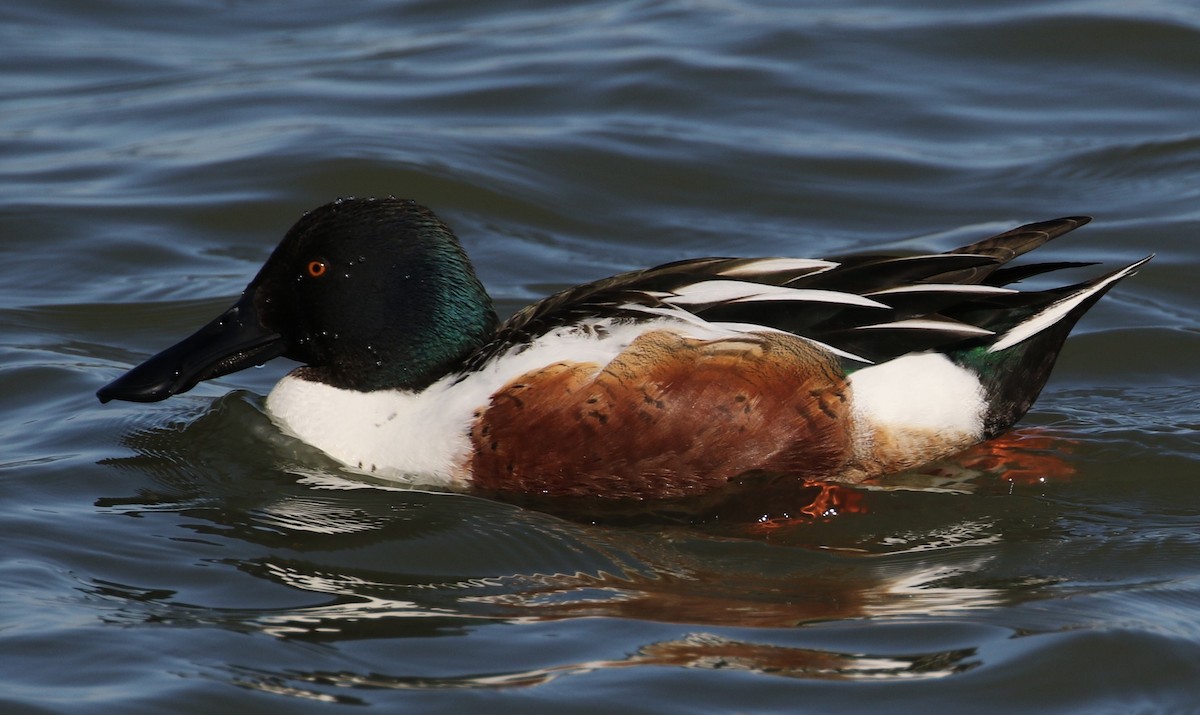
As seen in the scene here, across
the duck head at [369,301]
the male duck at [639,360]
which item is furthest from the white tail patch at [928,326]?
the duck head at [369,301]

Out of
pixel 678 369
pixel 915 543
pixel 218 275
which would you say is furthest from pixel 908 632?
pixel 218 275

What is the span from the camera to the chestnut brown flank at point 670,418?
4812 mm

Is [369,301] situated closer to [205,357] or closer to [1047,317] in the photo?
[205,357]

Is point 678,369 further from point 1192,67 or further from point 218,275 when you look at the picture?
point 1192,67

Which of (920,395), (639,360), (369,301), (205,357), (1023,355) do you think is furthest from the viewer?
(205,357)

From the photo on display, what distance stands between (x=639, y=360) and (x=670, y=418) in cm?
19

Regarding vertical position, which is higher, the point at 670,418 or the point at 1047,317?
the point at 1047,317

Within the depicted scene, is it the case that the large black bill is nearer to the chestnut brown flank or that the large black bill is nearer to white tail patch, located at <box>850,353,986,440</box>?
the chestnut brown flank

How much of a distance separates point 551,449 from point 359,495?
668 mm

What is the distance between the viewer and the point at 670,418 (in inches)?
190

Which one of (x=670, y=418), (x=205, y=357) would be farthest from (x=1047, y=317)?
(x=205, y=357)

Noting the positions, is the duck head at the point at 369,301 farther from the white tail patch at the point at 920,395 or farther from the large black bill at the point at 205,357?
the white tail patch at the point at 920,395

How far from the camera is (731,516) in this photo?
4918 mm

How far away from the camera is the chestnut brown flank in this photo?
4812 mm
